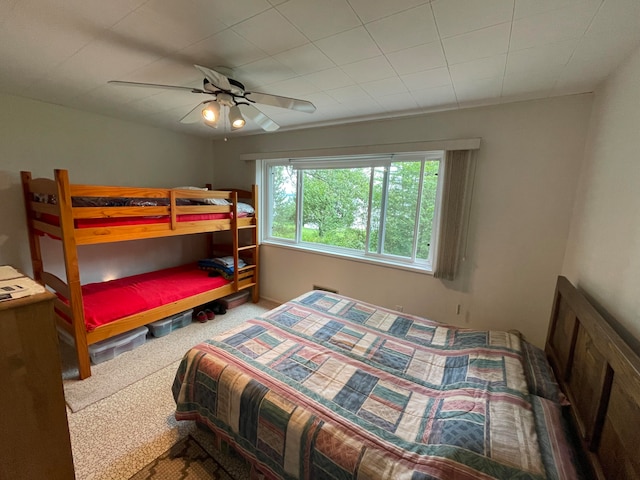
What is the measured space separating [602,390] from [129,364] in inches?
119

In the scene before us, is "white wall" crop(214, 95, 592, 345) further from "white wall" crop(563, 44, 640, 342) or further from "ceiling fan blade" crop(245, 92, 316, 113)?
"ceiling fan blade" crop(245, 92, 316, 113)

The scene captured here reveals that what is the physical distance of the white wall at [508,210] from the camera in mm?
1968

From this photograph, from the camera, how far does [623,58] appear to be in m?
1.40

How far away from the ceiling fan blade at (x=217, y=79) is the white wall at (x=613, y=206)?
2.11 meters

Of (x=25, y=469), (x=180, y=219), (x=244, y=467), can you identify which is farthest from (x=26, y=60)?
(x=244, y=467)

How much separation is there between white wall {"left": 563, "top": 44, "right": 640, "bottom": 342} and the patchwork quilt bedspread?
569 mm

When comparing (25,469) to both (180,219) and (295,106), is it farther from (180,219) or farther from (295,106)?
(180,219)

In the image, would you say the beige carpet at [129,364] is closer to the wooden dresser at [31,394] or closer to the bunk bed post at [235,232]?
the bunk bed post at [235,232]

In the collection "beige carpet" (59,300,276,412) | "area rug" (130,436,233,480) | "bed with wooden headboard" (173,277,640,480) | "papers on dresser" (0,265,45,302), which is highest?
"papers on dresser" (0,265,45,302)

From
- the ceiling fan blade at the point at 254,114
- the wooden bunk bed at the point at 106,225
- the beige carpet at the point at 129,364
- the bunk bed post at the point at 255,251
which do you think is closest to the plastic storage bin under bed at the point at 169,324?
the beige carpet at the point at 129,364

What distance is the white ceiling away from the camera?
1.13 metres

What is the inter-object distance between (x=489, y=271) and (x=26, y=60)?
3.70 metres

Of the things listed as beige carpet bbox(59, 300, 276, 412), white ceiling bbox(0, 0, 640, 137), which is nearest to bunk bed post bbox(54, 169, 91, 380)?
beige carpet bbox(59, 300, 276, 412)

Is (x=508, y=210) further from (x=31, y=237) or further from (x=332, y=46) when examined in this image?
(x=31, y=237)
